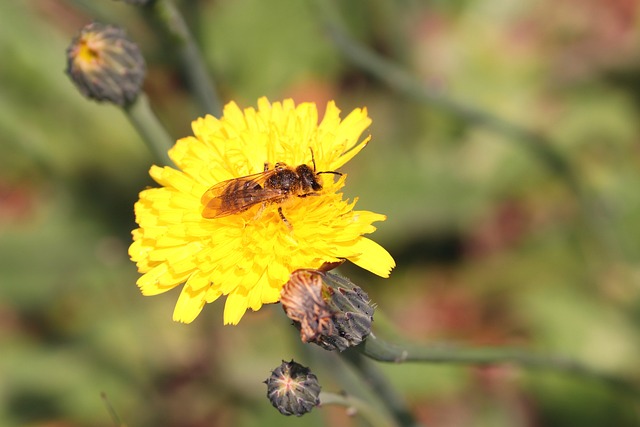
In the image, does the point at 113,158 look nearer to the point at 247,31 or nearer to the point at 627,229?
the point at 247,31

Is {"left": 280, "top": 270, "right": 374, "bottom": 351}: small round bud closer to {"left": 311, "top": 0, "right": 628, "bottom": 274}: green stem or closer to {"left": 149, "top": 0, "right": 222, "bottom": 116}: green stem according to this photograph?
{"left": 149, "top": 0, "right": 222, "bottom": 116}: green stem

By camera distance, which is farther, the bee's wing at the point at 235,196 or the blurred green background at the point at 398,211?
the blurred green background at the point at 398,211

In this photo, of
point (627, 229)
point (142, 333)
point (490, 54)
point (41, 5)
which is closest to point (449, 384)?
point (627, 229)

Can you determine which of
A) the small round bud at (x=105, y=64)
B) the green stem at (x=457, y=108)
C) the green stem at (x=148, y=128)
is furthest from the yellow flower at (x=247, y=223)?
the green stem at (x=457, y=108)

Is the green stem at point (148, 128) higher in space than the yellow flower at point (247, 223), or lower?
higher

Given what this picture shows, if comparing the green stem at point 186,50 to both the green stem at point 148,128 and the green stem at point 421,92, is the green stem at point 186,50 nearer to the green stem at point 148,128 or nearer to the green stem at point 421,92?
the green stem at point 148,128

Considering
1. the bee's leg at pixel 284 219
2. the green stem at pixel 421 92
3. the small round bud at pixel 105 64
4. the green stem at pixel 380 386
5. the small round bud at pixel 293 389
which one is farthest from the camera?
the green stem at pixel 421 92

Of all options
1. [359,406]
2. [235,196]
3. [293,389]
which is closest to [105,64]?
[235,196]

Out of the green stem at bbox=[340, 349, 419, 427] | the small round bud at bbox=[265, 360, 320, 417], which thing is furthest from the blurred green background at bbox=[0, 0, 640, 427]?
the small round bud at bbox=[265, 360, 320, 417]
